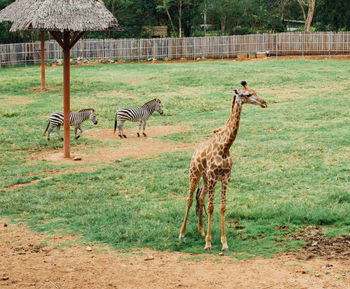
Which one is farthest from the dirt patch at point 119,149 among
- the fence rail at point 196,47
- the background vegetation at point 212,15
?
the background vegetation at point 212,15

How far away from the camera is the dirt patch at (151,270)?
6625 millimetres

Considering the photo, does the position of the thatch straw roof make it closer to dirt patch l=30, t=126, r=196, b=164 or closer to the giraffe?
dirt patch l=30, t=126, r=196, b=164

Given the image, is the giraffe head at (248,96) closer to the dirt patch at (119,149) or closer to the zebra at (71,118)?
the dirt patch at (119,149)

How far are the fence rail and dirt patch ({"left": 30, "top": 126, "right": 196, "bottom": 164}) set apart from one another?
24.1 meters

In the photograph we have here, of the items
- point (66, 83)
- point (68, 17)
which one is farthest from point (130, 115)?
point (68, 17)

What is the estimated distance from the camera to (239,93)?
298 inches

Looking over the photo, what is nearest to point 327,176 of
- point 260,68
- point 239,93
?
point 239,93

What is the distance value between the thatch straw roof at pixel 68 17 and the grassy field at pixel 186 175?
359 centimetres

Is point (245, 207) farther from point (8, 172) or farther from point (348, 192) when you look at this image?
point (8, 172)

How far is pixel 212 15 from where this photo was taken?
54.2 metres

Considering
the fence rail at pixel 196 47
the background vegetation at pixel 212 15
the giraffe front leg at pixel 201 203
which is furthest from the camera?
the background vegetation at pixel 212 15

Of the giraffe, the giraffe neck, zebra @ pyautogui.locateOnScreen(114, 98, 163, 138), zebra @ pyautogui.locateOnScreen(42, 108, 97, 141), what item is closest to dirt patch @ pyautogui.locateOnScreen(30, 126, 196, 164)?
zebra @ pyautogui.locateOnScreen(114, 98, 163, 138)

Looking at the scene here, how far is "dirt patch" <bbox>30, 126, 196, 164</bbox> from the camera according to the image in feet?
46.6

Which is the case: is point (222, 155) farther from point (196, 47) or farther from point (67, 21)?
point (196, 47)
